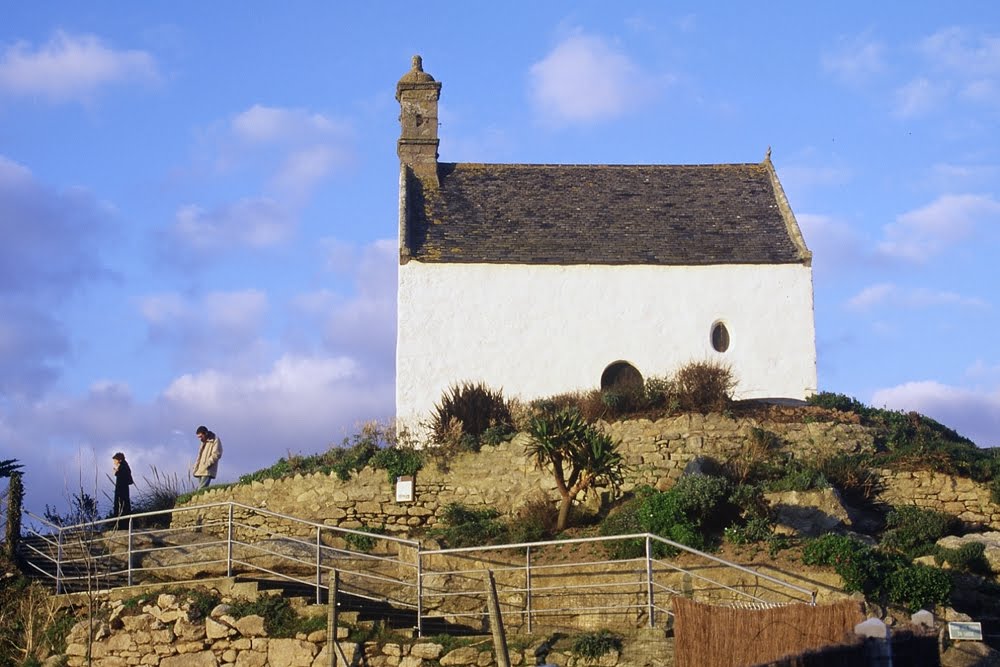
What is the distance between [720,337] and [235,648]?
15922mm

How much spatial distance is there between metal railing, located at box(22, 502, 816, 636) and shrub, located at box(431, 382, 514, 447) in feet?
12.5

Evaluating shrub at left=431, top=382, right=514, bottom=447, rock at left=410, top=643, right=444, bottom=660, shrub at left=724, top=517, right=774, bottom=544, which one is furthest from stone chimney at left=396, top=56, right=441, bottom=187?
rock at left=410, top=643, right=444, bottom=660

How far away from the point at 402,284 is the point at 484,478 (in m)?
6.71

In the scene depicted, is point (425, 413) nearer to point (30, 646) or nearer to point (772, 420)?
point (772, 420)

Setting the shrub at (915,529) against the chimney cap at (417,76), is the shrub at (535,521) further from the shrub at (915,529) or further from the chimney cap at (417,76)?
the chimney cap at (417,76)

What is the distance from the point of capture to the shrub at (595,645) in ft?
51.8

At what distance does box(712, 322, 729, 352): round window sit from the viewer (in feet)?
97.0

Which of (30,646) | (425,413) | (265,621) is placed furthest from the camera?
(425,413)

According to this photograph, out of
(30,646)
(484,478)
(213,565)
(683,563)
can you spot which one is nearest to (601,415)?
A: (484,478)

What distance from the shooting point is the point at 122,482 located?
2403 cm

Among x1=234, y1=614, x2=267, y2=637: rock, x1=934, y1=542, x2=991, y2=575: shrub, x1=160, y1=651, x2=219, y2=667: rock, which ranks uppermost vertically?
x1=934, y1=542, x2=991, y2=575: shrub

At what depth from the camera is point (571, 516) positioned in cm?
2252

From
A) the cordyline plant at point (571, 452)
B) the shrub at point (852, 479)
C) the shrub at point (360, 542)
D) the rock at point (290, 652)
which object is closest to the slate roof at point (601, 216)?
the shrub at point (852, 479)

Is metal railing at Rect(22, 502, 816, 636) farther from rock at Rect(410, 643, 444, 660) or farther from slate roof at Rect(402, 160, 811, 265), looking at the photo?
slate roof at Rect(402, 160, 811, 265)
